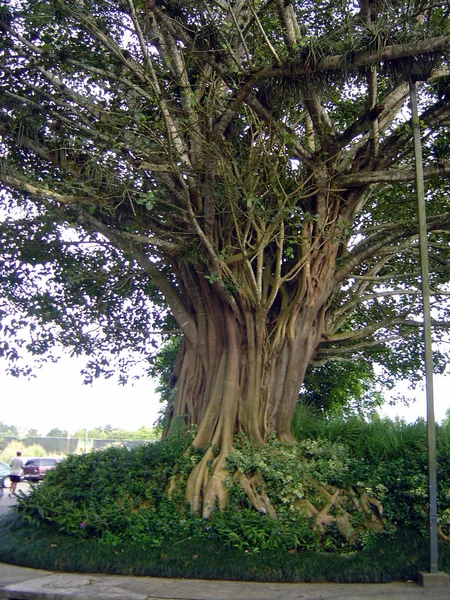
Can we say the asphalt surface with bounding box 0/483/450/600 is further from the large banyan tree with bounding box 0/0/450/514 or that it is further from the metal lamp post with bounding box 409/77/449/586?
the large banyan tree with bounding box 0/0/450/514

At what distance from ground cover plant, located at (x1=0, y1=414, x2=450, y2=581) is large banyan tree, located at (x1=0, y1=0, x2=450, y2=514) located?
54 centimetres

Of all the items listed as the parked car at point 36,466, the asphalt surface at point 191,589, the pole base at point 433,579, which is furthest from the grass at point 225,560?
the parked car at point 36,466

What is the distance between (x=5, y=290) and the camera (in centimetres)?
1369

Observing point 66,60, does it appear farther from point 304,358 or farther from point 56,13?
point 304,358

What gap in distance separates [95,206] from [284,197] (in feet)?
9.95

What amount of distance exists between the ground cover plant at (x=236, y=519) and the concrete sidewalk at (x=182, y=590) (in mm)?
206

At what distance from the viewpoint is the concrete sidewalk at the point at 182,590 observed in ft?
24.1

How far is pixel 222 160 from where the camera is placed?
10.5 metres

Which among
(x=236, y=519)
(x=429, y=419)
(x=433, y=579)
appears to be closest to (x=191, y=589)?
(x=236, y=519)

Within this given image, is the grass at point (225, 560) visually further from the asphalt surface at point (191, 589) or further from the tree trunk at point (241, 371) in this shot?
the tree trunk at point (241, 371)

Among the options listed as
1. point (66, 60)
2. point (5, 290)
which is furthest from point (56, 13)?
point (5, 290)

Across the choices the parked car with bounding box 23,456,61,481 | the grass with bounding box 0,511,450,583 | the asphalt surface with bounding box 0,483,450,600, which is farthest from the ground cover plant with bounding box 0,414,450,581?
the parked car with bounding box 23,456,61,481

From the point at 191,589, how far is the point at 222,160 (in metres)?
6.21

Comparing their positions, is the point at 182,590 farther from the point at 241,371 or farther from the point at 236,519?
the point at 241,371
